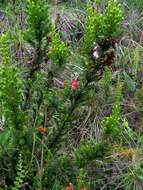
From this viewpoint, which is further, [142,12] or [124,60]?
[142,12]

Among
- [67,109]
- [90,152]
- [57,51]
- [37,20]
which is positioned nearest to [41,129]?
[67,109]

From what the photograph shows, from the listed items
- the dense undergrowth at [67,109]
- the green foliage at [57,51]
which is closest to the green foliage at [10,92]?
the dense undergrowth at [67,109]

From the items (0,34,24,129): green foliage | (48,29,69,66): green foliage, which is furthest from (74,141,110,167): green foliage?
(48,29,69,66): green foliage

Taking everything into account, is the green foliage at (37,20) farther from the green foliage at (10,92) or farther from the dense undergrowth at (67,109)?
the green foliage at (10,92)

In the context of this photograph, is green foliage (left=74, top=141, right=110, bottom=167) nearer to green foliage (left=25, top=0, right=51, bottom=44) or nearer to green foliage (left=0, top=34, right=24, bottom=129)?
green foliage (left=0, top=34, right=24, bottom=129)

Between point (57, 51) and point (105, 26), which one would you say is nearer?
point (105, 26)

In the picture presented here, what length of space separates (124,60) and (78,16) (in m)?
0.68

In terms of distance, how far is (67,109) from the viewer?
222cm

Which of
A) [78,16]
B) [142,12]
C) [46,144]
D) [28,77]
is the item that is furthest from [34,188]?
[142,12]

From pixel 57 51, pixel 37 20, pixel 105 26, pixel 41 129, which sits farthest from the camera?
pixel 41 129

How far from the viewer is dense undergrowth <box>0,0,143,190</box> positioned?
1.99 metres

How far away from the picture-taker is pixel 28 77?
2.37 m

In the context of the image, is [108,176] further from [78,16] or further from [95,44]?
[78,16]

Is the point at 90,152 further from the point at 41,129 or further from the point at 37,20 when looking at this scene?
the point at 37,20
